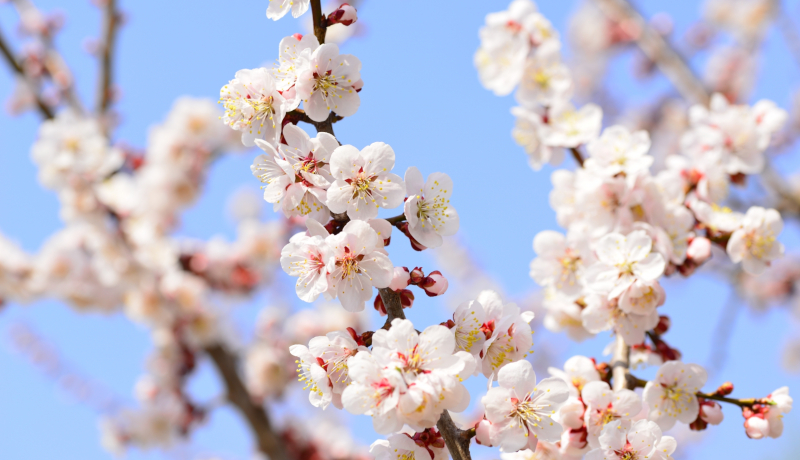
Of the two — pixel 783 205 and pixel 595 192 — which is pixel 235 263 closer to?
pixel 595 192

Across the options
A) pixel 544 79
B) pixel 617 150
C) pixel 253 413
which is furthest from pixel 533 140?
pixel 253 413

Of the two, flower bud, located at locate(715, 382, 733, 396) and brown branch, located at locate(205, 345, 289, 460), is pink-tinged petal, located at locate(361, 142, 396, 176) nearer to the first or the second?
flower bud, located at locate(715, 382, 733, 396)

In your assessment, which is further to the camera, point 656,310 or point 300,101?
point 656,310

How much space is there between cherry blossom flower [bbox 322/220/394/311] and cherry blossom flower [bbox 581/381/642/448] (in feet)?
2.35

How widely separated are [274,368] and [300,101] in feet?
15.1

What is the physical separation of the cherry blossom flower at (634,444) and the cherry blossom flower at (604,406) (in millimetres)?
140

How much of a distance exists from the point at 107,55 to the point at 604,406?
4801mm

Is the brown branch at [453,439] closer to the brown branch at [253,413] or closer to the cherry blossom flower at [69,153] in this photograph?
the brown branch at [253,413]

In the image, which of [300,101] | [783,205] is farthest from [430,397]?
[783,205]

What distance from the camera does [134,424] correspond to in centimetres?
536

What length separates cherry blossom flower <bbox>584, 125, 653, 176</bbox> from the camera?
83.4 inches

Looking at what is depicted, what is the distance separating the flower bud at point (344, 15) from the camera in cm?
146

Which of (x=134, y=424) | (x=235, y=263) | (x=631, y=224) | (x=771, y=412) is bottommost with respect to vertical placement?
(x=771, y=412)

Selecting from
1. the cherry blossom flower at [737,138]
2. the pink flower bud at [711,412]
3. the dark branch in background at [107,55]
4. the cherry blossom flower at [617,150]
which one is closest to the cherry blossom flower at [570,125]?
the cherry blossom flower at [617,150]
